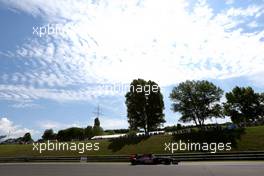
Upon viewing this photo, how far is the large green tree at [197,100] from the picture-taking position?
3118 inches

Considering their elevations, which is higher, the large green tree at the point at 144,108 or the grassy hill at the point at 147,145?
the large green tree at the point at 144,108

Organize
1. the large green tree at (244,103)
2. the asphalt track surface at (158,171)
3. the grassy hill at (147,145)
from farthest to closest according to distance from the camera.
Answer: the large green tree at (244,103) → the grassy hill at (147,145) → the asphalt track surface at (158,171)

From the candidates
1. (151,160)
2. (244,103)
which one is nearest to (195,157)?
(151,160)

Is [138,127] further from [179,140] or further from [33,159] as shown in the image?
[33,159]

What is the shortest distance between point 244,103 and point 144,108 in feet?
136

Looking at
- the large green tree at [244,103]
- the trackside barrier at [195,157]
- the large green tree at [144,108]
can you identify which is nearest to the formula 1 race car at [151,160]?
the trackside barrier at [195,157]

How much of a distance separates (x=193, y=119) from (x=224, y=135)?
30298 mm

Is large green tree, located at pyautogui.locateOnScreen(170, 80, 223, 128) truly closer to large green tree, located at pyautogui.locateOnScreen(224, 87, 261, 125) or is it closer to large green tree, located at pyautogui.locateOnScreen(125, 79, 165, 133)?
large green tree, located at pyautogui.locateOnScreen(125, 79, 165, 133)

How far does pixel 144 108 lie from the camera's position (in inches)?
2886

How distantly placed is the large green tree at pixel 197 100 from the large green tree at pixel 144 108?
7.38 meters

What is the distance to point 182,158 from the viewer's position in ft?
118

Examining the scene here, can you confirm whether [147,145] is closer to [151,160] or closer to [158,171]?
[151,160]

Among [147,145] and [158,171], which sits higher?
[147,145]

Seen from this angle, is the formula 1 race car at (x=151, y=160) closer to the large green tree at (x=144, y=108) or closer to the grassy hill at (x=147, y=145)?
the grassy hill at (x=147, y=145)
